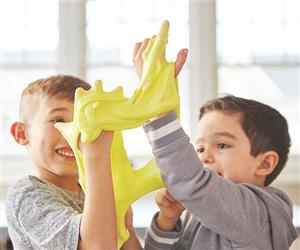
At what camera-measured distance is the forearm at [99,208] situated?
0.98 m

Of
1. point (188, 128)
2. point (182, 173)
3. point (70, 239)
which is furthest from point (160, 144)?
point (188, 128)

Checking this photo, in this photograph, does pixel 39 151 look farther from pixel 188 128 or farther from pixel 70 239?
pixel 188 128

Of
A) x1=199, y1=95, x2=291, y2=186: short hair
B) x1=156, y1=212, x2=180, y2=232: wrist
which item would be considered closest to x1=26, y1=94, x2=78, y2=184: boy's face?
x1=156, y1=212, x2=180, y2=232: wrist

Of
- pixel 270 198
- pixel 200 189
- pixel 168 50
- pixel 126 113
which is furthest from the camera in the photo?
pixel 168 50

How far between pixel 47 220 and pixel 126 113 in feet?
0.93

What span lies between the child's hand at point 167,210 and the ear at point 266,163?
0.20 m

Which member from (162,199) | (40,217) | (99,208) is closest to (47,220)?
(40,217)

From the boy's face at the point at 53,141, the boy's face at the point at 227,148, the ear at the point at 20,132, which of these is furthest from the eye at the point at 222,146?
the ear at the point at 20,132

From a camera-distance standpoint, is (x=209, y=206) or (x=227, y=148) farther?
(x=227, y=148)

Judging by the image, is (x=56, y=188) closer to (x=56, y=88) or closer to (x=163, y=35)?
(x=56, y=88)

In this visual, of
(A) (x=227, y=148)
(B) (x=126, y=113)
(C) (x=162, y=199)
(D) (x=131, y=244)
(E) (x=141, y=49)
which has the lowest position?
(D) (x=131, y=244)

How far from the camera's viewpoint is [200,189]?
1.07m

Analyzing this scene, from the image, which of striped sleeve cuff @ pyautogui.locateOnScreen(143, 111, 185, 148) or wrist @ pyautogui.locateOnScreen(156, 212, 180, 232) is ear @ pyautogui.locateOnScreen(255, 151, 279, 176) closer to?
wrist @ pyautogui.locateOnScreen(156, 212, 180, 232)

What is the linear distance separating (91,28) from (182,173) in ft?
6.85
